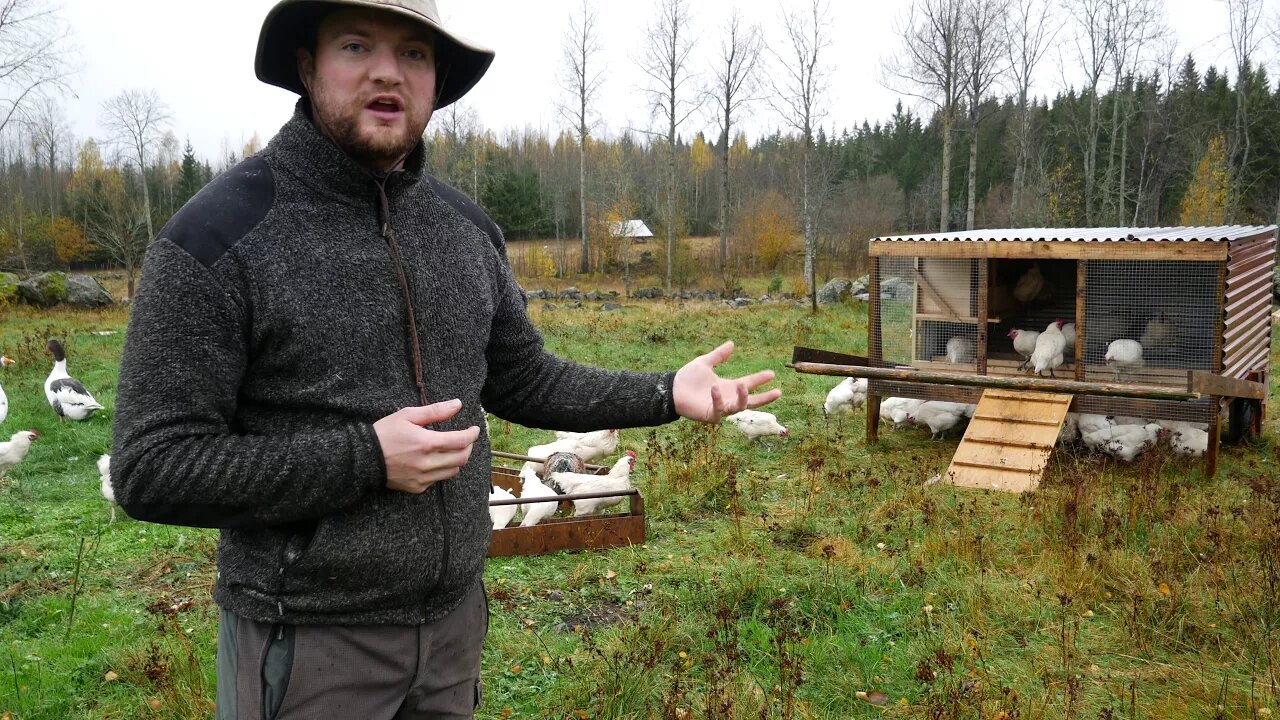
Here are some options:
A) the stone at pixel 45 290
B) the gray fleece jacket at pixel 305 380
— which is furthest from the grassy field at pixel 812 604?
the stone at pixel 45 290

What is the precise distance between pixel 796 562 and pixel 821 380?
7660mm

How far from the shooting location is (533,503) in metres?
5.94

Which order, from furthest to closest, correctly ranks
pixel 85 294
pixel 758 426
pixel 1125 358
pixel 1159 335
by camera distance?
pixel 85 294 < pixel 758 426 < pixel 1159 335 < pixel 1125 358

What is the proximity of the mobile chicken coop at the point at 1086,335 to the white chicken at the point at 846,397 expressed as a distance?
2.17 feet

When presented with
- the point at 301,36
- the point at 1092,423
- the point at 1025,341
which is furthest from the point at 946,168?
the point at 301,36

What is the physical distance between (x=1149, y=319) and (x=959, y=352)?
167 cm

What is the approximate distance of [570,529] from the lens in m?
5.73

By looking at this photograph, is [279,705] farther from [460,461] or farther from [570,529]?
[570,529]

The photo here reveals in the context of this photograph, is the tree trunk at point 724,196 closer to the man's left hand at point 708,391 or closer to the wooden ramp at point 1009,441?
the wooden ramp at point 1009,441

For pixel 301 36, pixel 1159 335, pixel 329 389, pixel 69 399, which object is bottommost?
Result: pixel 69 399

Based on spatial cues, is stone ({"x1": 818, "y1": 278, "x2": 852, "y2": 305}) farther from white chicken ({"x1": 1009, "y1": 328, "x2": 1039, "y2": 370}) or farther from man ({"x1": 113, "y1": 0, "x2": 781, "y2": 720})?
man ({"x1": 113, "y1": 0, "x2": 781, "y2": 720})

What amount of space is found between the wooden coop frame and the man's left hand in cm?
363

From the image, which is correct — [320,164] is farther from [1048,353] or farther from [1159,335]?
[1159,335]

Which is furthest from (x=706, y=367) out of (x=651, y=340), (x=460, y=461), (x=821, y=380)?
(x=651, y=340)
